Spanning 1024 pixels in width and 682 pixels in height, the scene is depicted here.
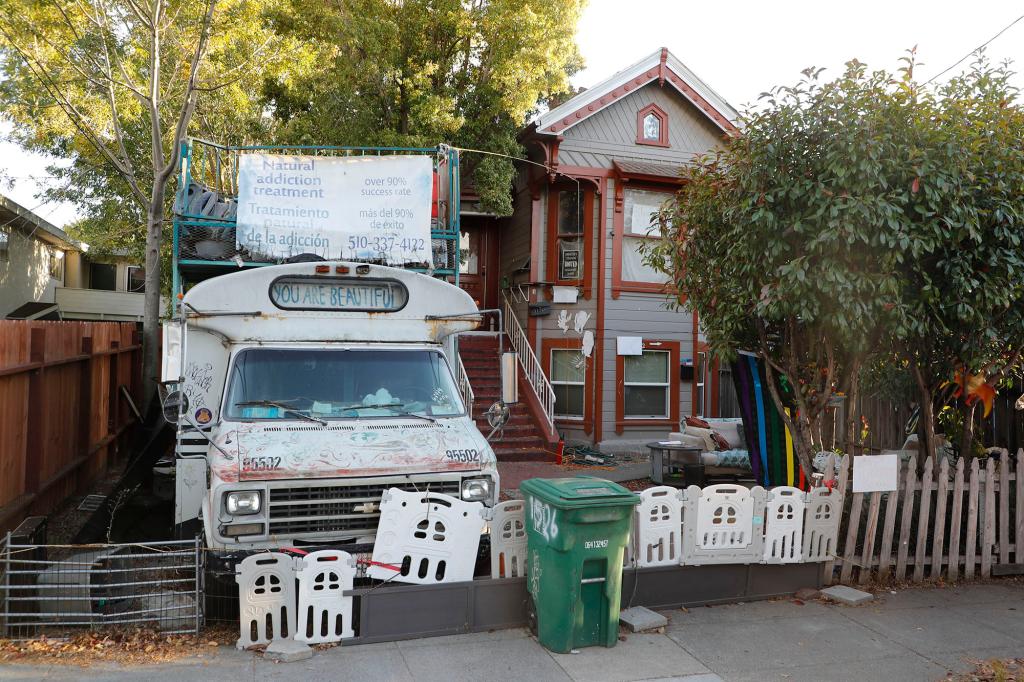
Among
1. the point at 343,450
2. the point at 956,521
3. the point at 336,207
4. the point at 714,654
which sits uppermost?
the point at 336,207

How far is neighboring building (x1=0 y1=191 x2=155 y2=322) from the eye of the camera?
19.5 m

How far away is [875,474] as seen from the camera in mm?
6395

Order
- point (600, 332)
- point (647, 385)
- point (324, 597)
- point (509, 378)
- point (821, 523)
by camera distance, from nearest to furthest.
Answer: point (324, 597) < point (821, 523) < point (509, 378) < point (600, 332) < point (647, 385)

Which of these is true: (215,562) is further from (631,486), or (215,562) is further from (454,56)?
(454,56)

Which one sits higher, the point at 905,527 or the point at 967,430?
the point at 967,430

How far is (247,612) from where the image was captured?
4938mm

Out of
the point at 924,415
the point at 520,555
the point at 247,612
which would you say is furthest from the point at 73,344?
the point at 924,415

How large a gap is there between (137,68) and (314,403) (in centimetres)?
935

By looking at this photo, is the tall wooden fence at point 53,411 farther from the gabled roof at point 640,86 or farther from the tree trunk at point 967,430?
the tree trunk at point 967,430

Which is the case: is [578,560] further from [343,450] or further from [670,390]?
[670,390]

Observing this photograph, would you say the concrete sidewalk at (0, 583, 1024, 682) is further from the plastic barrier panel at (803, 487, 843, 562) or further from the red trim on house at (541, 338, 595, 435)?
the red trim on house at (541, 338, 595, 435)

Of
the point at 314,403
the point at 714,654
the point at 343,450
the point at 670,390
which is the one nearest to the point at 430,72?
the point at 670,390

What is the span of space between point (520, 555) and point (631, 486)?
6327 millimetres

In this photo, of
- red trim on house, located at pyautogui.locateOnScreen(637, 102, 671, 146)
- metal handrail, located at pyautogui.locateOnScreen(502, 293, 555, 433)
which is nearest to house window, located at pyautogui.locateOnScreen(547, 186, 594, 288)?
metal handrail, located at pyautogui.locateOnScreen(502, 293, 555, 433)
